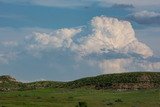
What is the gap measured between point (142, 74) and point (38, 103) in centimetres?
7949

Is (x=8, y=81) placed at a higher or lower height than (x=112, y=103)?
higher

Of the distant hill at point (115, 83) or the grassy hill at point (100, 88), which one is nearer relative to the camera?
the grassy hill at point (100, 88)

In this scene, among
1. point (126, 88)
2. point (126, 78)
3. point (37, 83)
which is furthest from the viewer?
point (37, 83)

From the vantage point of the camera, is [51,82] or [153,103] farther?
[51,82]

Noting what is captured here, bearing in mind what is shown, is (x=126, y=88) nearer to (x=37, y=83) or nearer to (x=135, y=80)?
(x=135, y=80)

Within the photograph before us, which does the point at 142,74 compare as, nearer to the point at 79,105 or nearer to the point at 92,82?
the point at 92,82

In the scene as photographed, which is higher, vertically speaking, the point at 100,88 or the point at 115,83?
the point at 115,83

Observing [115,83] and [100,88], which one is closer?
[100,88]

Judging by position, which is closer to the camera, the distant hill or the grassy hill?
the grassy hill

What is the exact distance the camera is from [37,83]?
186 metres

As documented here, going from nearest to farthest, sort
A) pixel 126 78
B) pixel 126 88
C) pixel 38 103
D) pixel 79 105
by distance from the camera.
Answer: pixel 79 105 < pixel 38 103 < pixel 126 88 < pixel 126 78

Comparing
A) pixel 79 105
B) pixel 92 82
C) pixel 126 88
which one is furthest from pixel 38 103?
pixel 92 82

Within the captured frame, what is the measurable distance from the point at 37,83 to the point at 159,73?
45.2m

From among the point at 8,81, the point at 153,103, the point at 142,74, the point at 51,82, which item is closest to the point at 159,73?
the point at 142,74
